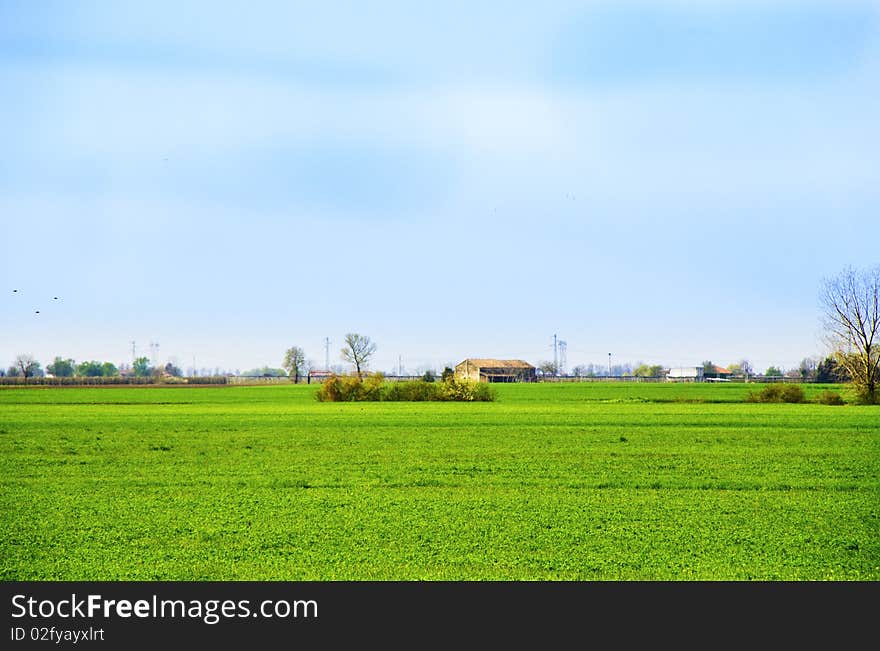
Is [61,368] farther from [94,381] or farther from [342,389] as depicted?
[342,389]

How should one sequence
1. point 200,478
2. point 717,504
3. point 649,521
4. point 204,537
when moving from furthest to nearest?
point 200,478 → point 717,504 → point 649,521 → point 204,537

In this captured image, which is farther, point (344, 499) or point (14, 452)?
point (14, 452)

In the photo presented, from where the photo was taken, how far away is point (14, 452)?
67.2ft

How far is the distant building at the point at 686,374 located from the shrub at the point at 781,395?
11092 centimetres

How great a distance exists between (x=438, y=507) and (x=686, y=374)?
165168mm

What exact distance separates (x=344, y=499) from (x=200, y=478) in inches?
163

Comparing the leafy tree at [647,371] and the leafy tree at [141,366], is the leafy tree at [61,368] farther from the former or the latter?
the leafy tree at [647,371]

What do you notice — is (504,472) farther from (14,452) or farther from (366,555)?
(14,452)

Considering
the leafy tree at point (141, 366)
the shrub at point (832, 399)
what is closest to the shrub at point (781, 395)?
the shrub at point (832, 399)

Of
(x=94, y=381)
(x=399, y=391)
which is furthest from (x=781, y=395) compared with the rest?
(x=94, y=381)

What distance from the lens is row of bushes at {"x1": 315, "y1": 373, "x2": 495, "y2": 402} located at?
186ft

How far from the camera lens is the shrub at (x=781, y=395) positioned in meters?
54.9

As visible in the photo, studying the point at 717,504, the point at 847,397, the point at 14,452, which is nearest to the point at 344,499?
the point at 717,504

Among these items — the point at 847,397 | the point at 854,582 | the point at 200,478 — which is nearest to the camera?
the point at 854,582
